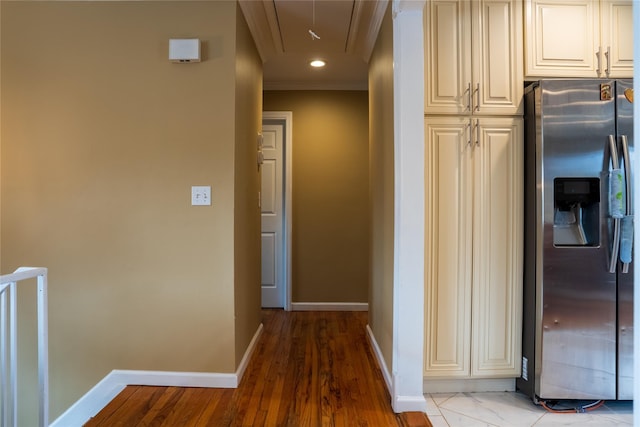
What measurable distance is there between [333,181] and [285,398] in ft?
7.66

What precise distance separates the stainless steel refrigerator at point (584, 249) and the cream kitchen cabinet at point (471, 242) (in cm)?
15

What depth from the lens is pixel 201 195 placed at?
2.18m

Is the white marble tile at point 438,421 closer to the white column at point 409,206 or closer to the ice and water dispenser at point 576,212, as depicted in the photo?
the white column at point 409,206

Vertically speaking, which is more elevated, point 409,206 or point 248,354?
Result: point 409,206

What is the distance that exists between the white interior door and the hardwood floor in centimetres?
115

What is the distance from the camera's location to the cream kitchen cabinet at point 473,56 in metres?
2.04

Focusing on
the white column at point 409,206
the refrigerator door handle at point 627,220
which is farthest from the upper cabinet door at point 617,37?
the white column at point 409,206

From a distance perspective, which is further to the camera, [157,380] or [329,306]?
[329,306]

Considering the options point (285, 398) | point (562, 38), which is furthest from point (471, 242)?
point (285, 398)

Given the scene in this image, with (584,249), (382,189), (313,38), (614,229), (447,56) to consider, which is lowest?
(584,249)

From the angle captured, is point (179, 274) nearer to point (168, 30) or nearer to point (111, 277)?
point (111, 277)

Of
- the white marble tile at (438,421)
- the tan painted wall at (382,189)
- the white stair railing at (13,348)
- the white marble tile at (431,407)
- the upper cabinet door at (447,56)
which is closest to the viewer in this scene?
→ the white stair railing at (13,348)

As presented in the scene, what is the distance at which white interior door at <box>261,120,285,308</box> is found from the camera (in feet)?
12.8

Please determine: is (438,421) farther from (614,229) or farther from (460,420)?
(614,229)
